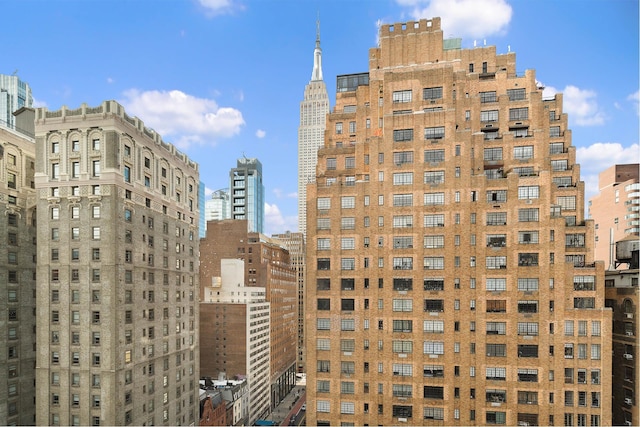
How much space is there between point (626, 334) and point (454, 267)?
916 inches

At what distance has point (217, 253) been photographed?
163 meters

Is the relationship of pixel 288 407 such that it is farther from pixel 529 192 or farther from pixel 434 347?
pixel 529 192

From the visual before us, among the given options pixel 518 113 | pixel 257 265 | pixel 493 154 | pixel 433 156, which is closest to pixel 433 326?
pixel 433 156

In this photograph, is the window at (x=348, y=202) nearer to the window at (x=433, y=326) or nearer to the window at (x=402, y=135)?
the window at (x=402, y=135)

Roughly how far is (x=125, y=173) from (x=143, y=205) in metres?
6.84

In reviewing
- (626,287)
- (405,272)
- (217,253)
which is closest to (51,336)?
(405,272)

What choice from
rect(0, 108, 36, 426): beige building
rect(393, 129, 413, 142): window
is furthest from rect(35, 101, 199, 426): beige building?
rect(393, 129, 413, 142): window

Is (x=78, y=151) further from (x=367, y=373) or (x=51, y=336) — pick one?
(x=367, y=373)

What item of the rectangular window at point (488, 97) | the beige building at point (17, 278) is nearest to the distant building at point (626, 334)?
the rectangular window at point (488, 97)

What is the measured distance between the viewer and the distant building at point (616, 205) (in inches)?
5069

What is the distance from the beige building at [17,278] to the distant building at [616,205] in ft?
468

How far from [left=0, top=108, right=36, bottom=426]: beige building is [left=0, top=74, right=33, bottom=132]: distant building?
82.5 metres

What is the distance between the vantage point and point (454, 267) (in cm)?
5369

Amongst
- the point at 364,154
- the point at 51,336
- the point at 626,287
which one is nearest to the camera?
the point at 626,287
